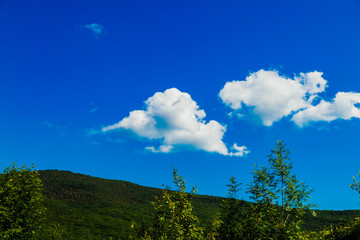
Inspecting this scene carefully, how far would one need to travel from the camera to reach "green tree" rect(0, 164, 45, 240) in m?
26.4

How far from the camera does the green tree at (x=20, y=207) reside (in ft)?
86.7

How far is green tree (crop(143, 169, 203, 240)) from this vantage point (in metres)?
20.1

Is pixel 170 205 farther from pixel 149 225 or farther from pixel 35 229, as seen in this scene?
pixel 35 229

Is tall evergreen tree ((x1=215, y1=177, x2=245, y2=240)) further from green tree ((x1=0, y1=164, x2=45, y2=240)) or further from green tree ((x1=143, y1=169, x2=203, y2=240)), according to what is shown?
green tree ((x1=0, y1=164, x2=45, y2=240))

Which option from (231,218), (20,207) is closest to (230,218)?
(231,218)

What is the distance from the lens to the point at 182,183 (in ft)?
74.0

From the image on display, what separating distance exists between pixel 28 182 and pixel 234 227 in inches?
782

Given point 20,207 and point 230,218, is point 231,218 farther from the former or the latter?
point 20,207

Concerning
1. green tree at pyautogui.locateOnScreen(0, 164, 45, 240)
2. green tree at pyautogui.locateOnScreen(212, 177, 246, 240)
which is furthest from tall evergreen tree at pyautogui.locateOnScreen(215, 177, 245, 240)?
green tree at pyautogui.locateOnScreen(0, 164, 45, 240)

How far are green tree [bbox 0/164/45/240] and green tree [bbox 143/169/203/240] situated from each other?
12.8 metres

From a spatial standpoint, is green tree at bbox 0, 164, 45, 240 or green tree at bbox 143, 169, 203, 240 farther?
green tree at bbox 0, 164, 45, 240

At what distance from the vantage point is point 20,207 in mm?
27828

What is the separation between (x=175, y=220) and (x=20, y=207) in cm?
1602

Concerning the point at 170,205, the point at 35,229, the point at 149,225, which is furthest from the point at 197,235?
the point at 35,229
